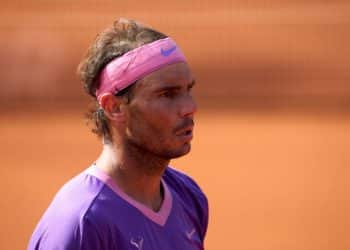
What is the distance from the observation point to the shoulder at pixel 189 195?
139 inches

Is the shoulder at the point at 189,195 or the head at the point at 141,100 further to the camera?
the shoulder at the point at 189,195

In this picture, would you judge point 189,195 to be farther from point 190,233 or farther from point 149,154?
point 149,154

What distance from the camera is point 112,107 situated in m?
3.29

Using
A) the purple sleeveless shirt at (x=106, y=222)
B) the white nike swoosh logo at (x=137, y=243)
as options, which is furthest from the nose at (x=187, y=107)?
the white nike swoosh logo at (x=137, y=243)

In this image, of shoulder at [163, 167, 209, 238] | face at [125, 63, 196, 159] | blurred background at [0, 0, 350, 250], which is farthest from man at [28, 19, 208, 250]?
blurred background at [0, 0, 350, 250]

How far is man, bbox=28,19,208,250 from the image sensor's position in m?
3.09

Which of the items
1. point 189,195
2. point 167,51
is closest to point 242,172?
point 189,195

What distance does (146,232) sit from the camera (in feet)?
10.3

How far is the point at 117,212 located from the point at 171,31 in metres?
7.34

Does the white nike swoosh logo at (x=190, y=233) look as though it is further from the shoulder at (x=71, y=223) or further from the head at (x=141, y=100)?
the shoulder at (x=71, y=223)

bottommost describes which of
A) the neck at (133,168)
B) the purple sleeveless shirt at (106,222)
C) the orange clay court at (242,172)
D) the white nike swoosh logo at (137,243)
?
the orange clay court at (242,172)

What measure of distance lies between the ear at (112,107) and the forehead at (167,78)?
102 mm

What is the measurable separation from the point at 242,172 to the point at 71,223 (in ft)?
17.8

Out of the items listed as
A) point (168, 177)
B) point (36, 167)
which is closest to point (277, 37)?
point (36, 167)
